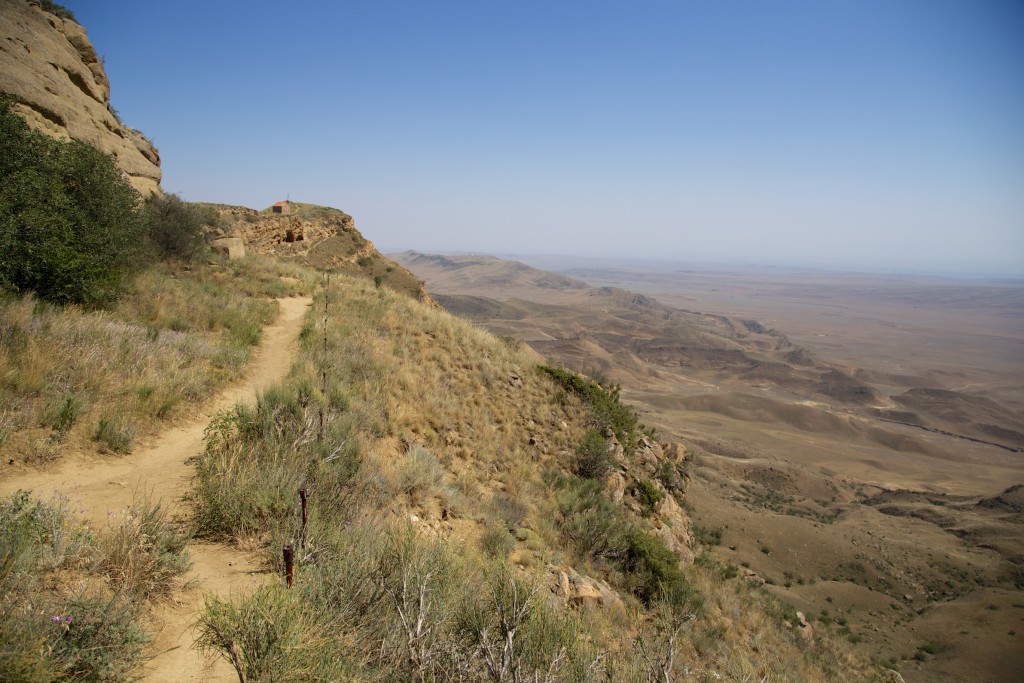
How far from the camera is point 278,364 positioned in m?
8.67

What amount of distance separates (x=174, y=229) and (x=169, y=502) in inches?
522

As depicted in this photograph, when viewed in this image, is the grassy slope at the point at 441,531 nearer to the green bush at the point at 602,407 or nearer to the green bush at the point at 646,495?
the green bush at the point at 646,495

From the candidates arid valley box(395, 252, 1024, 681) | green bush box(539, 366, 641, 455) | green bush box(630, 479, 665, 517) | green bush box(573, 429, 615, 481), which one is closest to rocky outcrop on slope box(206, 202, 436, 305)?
arid valley box(395, 252, 1024, 681)

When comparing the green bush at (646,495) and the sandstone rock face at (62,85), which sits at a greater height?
the sandstone rock face at (62,85)

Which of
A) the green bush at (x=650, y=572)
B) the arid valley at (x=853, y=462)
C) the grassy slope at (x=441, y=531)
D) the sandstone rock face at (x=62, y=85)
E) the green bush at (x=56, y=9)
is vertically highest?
the green bush at (x=56, y=9)

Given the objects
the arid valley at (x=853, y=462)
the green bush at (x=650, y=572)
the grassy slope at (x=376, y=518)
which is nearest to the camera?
the grassy slope at (x=376, y=518)

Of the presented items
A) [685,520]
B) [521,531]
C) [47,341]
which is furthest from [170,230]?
[685,520]

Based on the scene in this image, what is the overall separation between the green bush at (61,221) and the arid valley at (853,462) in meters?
15.9

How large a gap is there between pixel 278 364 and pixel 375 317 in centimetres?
411

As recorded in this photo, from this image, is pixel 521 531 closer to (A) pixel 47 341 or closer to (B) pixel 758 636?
(B) pixel 758 636

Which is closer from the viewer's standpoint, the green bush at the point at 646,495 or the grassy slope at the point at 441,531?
the grassy slope at the point at 441,531

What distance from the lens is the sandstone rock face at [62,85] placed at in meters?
11.7

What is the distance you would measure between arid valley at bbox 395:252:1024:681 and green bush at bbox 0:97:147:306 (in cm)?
1586

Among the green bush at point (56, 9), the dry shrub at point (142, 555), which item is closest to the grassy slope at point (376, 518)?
the dry shrub at point (142, 555)
